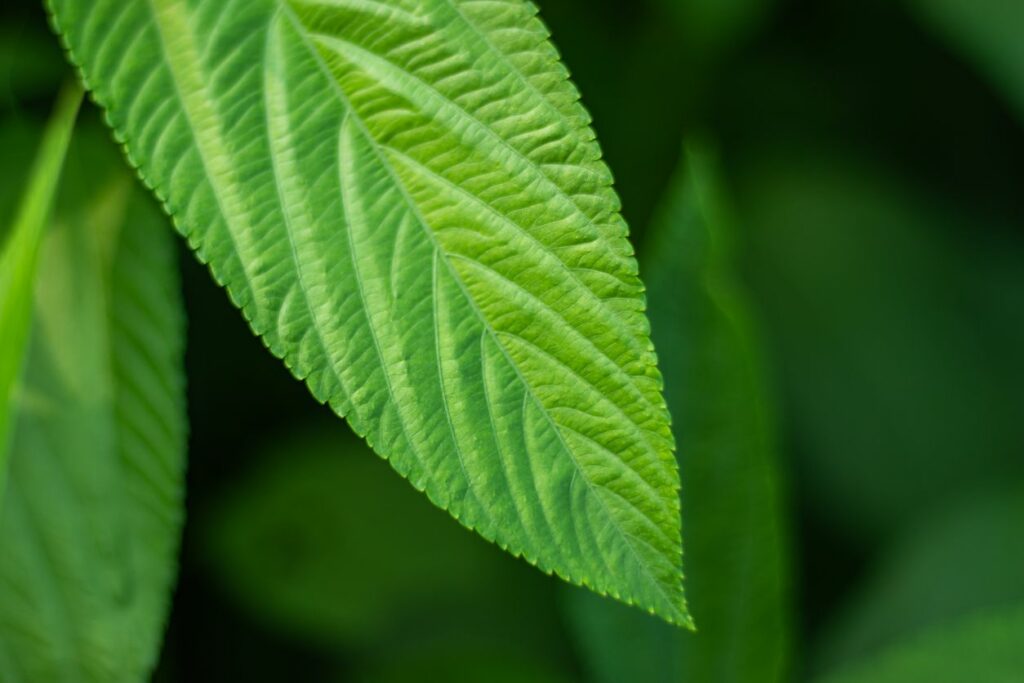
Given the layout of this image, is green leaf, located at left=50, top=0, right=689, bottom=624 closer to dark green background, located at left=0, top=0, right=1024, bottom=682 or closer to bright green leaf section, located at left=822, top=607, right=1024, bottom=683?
bright green leaf section, located at left=822, top=607, right=1024, bottom=683

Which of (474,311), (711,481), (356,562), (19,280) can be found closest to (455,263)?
(474,311)

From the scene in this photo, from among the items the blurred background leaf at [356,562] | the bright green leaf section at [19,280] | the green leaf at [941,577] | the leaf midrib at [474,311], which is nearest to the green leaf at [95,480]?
the bright green leaf section at [19,280]

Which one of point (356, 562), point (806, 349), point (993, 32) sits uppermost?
point (993, 32)

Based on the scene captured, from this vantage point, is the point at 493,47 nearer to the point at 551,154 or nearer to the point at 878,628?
the point at 551,154

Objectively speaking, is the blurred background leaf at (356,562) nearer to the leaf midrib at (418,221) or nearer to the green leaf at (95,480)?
the green leaf at (95,480)

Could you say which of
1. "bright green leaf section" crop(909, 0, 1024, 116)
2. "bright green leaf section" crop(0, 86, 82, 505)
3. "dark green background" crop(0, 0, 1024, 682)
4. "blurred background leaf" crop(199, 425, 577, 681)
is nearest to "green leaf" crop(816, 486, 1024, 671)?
"dark green background" crop(0, 0, 1024, 682)

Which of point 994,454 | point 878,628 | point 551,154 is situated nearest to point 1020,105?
point 994,454

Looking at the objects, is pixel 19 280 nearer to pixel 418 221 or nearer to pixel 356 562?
pixel 418 221
